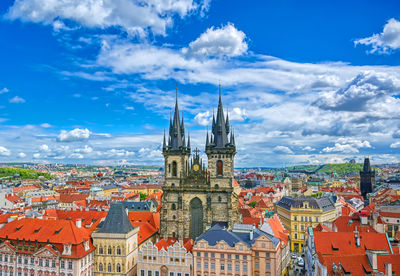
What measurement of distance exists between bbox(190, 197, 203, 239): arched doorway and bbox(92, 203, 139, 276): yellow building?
833 inches

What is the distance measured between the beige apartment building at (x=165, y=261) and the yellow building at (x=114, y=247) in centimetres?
289

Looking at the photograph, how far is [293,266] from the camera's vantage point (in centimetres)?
8500

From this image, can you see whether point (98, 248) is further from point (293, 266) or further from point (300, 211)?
point (300, 211)

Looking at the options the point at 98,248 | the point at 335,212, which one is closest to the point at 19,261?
the point at 98,248

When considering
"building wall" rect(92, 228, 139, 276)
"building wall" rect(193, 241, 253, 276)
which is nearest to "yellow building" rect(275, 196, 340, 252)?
"building wall" rect(193, 241, 253, 276)

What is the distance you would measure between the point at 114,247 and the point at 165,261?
1094cm

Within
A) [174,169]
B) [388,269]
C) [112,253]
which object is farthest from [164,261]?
[388,269]

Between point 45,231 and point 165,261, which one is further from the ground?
point 45,231

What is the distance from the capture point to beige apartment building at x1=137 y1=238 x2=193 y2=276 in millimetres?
67000

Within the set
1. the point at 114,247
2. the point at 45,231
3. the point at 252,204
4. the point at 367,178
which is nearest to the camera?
the point at 114,247

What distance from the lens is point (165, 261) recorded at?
2667 inches

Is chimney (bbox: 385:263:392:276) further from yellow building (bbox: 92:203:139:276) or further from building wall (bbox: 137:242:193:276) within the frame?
yellow building (bbox: 92:203:139:276)

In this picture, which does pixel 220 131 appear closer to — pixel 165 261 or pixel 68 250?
pixel 165 261

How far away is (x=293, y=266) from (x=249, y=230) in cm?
2314
